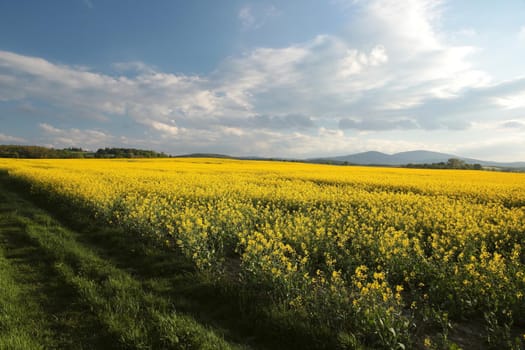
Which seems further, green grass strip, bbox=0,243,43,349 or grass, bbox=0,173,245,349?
grass, bbox=0,173,245,349

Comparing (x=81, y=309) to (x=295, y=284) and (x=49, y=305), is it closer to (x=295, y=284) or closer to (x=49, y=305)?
(x=49, y=305)

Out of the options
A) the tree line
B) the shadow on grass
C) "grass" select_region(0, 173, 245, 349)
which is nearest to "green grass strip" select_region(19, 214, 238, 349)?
"grass" select_region(0, 173, 245, 349)

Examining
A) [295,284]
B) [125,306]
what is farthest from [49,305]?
[295,284]

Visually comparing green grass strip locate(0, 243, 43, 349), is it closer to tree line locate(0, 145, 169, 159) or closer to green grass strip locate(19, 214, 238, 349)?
green grass strip locate(19, 214, 238, 349)

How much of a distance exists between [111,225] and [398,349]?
9.00m

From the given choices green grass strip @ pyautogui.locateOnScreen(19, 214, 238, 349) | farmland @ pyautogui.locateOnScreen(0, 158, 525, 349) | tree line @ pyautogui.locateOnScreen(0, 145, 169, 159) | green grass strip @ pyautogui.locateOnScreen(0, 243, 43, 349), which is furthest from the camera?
tree line @ pyautogui.locateOnScreen(0, 145, 169, 159)

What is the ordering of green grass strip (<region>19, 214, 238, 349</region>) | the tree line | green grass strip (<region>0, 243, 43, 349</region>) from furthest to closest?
the tree line < green grass strip (<region>19, 214, 238, 349</region>) < green grass strip (<region>0, 243, 43, 349</region>)

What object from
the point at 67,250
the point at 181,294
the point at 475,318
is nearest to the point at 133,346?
the point at 181,294

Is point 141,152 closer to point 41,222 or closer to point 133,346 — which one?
point 41,222

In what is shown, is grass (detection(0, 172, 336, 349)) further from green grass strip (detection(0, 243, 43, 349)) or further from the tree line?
the tree line

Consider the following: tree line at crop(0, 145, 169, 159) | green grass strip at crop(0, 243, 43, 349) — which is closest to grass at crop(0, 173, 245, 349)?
green grass strip at crop(0, 243, 43, 349)

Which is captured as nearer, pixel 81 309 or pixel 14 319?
pixel 14 319

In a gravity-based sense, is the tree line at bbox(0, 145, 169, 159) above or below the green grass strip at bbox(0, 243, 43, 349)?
above

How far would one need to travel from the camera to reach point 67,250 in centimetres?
693
